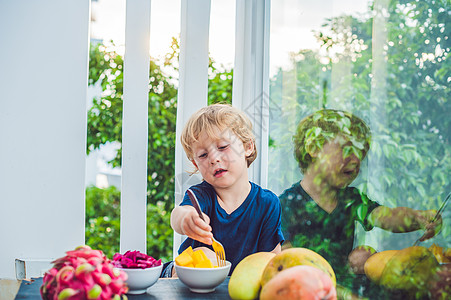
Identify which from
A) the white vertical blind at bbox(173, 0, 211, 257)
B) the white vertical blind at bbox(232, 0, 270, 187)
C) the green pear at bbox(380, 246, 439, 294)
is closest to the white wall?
the white vertical blind at bbox(173, 0, 211, 257)

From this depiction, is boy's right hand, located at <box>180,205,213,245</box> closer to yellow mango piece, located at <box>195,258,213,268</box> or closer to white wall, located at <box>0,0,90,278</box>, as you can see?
yellow mango piece, located at <box>195,258,213,268</box>

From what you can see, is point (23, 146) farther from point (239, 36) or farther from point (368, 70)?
point (368, 70)

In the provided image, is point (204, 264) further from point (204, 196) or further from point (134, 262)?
point (204, 196)

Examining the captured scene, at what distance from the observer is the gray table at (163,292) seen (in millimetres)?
768

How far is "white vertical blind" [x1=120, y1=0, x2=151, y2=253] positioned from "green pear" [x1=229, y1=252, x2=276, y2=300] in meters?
0.71

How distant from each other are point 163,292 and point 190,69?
2.83 feet

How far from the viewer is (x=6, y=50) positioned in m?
1.36

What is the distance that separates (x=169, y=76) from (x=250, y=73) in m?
0.99

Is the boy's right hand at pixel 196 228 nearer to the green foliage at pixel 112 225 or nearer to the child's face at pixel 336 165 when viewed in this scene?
the child's face at pixel 336 165

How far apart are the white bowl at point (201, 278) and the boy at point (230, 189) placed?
443 mm

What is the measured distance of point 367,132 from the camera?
3.07ft

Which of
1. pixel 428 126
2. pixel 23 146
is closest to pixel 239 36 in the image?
pixel 23 146

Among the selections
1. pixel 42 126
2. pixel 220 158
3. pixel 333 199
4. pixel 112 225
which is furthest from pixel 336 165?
pixel 112 225

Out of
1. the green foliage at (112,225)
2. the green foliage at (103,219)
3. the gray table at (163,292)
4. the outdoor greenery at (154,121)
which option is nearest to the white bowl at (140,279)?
the gray table at (163,292)
